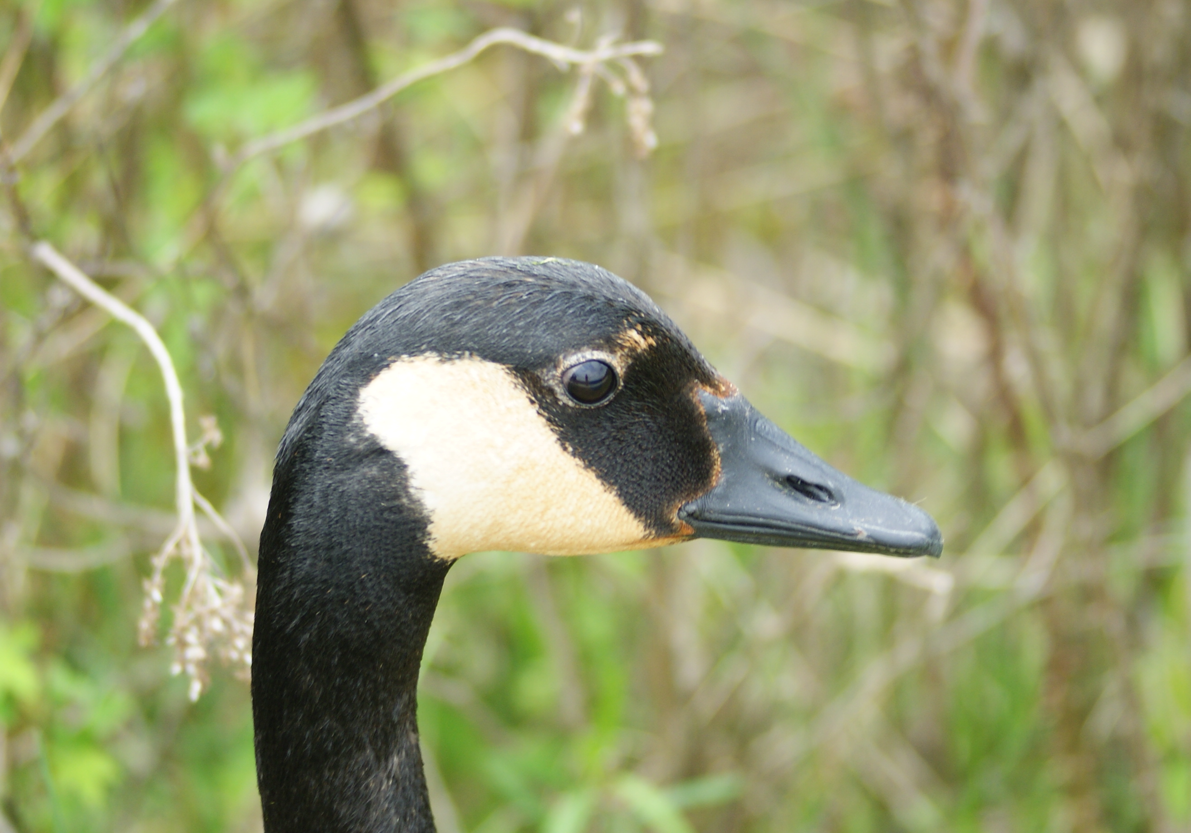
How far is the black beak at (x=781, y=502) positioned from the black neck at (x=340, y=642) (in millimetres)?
446

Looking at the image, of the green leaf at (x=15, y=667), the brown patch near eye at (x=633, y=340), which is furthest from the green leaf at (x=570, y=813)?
the brown patch near eye at (x=633, y=340)

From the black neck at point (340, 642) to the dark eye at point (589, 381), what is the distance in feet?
0.89

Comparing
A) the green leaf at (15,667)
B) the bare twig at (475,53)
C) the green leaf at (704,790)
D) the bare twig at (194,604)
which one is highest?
the bare twig at (475,53)

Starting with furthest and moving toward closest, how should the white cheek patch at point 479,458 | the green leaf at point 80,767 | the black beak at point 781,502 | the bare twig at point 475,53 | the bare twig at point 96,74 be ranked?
the green leaf at point 80,767
the bare twig at point 96,74
the bare twig at point 475,53
the black beak at point 781,502
the white cheek patch at point 479,458

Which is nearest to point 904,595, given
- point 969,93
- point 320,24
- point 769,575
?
point 769,575

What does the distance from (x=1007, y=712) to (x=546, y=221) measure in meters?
2.20

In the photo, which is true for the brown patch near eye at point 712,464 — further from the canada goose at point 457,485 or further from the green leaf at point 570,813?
the green leaf at point 570,813

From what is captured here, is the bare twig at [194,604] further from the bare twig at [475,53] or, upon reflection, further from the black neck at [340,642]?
the bare twig at [475,53]

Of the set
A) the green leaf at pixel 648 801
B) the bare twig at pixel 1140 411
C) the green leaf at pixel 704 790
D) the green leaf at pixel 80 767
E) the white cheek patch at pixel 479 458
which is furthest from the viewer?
the bare twig at pixel 1140 411

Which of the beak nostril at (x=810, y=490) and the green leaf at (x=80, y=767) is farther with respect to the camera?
the green leaf at (x=80, y=767)

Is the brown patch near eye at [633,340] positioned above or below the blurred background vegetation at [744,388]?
below

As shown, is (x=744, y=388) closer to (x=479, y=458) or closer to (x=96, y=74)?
(x=96, y=74)

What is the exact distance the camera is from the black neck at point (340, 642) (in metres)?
1.58

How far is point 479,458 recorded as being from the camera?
158 cm
